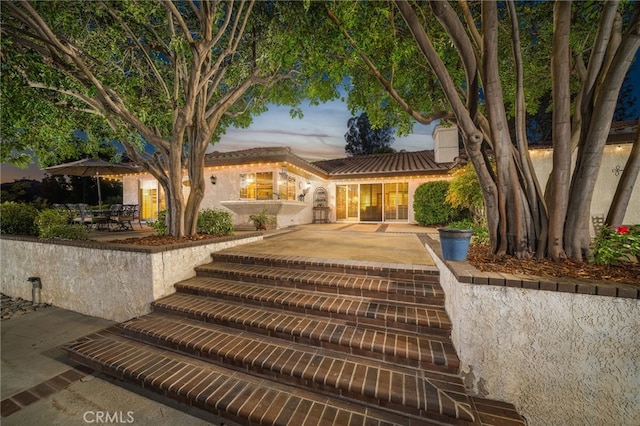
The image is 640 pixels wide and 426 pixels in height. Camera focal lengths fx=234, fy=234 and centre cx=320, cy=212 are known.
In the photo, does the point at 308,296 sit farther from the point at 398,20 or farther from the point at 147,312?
the point at 398,20

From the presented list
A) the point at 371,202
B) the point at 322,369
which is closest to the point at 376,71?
the point at 322,369

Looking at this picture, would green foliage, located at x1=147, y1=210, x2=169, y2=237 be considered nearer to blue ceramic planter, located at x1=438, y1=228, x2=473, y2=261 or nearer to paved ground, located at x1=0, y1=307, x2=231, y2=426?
paved ground, located at x1=0, y1=307, x2=231, y2=426

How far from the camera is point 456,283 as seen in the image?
2.59 m

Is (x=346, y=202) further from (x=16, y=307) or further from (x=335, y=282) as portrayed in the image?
(x=16, y=307)

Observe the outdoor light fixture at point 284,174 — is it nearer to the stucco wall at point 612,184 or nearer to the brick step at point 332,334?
the brick step at point 332,334

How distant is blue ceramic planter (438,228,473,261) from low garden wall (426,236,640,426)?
0.66 m

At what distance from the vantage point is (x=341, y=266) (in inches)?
161

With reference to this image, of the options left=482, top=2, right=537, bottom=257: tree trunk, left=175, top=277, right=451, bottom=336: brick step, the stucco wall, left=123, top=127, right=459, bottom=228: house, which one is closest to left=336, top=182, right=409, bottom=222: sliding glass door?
left=123, top=127, right=459, bottom=228: house

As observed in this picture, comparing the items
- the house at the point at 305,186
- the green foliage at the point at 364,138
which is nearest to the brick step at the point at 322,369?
the house at the point at 305,186

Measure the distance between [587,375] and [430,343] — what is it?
1252 mm

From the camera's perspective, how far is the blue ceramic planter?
3088mm

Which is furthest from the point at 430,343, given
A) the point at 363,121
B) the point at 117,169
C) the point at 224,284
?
the point at 363,121

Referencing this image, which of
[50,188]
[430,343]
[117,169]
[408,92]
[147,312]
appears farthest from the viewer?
[50,188]

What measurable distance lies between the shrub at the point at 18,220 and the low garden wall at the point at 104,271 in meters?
0.50
